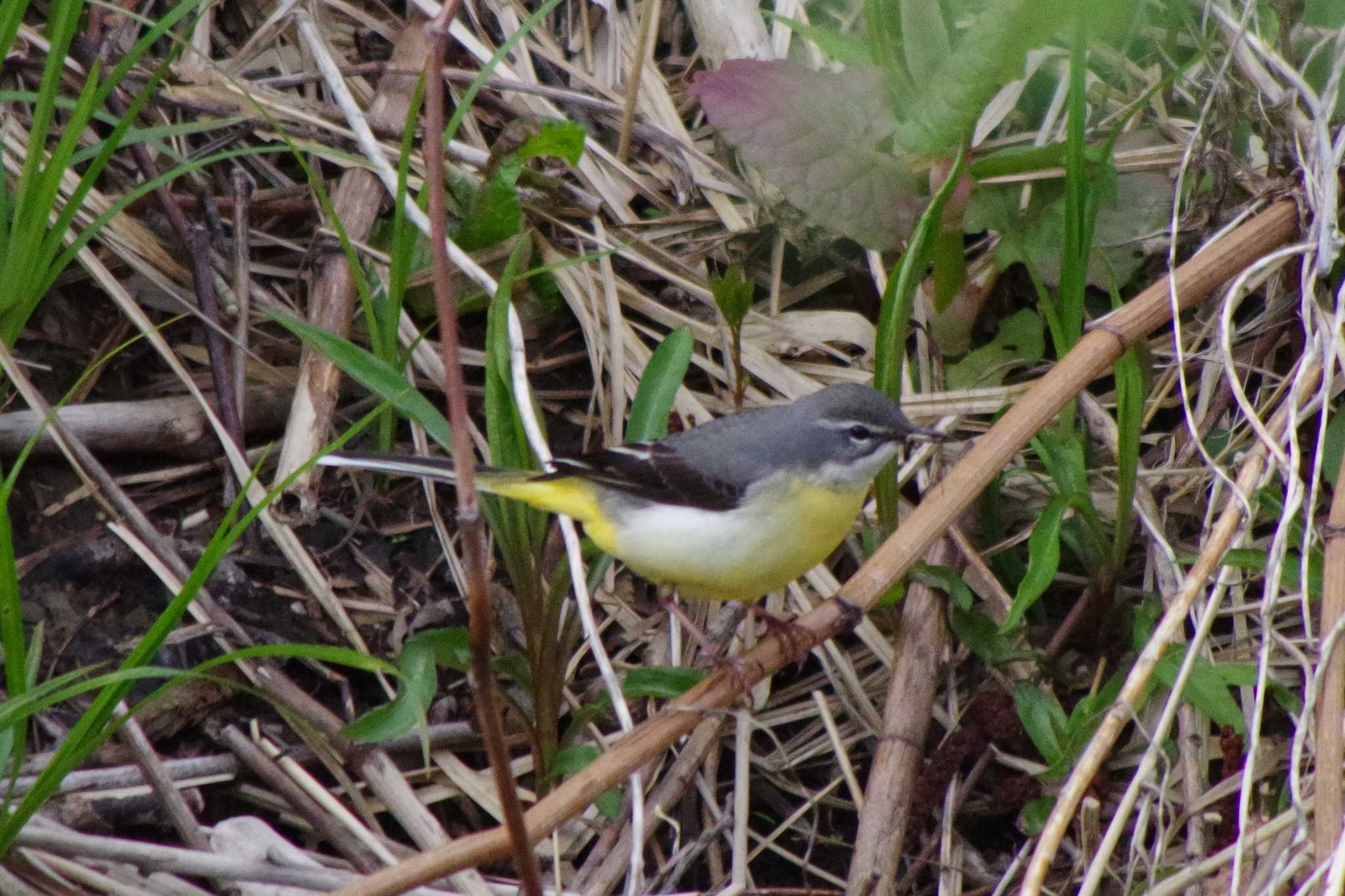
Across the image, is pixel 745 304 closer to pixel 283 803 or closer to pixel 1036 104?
pixel 1036 104

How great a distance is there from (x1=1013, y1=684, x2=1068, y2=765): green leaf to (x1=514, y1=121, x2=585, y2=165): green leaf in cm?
239

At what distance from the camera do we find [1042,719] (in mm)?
3852

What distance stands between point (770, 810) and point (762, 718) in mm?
294

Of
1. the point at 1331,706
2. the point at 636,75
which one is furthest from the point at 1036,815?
the point at 636,75

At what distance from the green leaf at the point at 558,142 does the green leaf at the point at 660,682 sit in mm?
1900

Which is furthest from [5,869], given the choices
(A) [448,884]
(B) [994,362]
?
(B) [994,362]

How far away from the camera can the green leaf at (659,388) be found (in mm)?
4430

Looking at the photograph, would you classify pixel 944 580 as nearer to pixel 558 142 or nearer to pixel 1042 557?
pixel 1042 557

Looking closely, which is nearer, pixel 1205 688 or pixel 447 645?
pixel 1205 688

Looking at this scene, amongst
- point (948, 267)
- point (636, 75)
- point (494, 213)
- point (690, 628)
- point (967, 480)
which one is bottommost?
point (690, 628)

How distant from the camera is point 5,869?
3428 mm

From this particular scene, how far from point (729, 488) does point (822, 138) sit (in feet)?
4.24

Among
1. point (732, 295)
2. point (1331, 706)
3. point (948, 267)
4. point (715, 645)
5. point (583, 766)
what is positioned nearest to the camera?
point (1331, 706)

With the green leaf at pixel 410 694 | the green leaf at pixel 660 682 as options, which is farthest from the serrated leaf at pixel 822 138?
the green leaf at pixel 410 694
